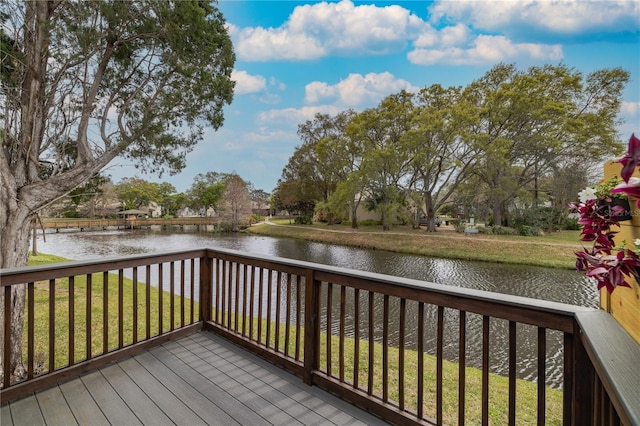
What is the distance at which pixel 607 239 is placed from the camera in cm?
108

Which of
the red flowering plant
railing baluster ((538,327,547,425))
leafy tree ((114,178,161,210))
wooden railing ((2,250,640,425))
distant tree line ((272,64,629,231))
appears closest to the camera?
the red flowering plant

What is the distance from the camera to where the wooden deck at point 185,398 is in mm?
1723

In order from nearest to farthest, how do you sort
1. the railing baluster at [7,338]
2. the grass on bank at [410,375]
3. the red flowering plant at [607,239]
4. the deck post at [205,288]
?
the red flowering plant at [607,239]
the railing baluster at [7,338]
the grass on bank at [410,375]
the deck post at [205,288]

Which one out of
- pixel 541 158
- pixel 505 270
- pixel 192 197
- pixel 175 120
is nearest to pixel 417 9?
pixel 175 120

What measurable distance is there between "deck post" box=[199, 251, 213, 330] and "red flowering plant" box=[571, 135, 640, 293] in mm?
2838

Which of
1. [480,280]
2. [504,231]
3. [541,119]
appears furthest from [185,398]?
[541,119]

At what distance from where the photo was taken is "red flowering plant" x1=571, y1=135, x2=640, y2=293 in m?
0.63

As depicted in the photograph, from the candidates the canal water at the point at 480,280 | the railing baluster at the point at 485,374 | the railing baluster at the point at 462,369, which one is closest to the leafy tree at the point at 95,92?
the canal water at the point at 480,280

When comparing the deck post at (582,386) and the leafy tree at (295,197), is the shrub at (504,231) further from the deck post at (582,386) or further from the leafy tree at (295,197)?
the deck post at (582,386)

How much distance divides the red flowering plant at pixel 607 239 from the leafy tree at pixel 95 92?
4.42 m

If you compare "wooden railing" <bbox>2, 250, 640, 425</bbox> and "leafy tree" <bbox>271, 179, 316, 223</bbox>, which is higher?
A: "leafy tree" <bbox>271, 179, 316, 223</bbox>

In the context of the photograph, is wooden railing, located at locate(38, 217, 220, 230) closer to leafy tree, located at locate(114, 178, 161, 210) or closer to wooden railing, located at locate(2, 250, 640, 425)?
leafy tree, located at locate(114, 178, 161, 210)

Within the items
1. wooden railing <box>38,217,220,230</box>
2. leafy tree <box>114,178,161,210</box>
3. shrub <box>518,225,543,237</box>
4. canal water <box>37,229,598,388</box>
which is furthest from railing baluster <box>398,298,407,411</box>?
leafy tree <box>114,178,161,210</box>

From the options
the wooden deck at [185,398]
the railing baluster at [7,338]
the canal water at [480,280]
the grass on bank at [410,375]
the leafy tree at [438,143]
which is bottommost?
the canal water at [480,280]
